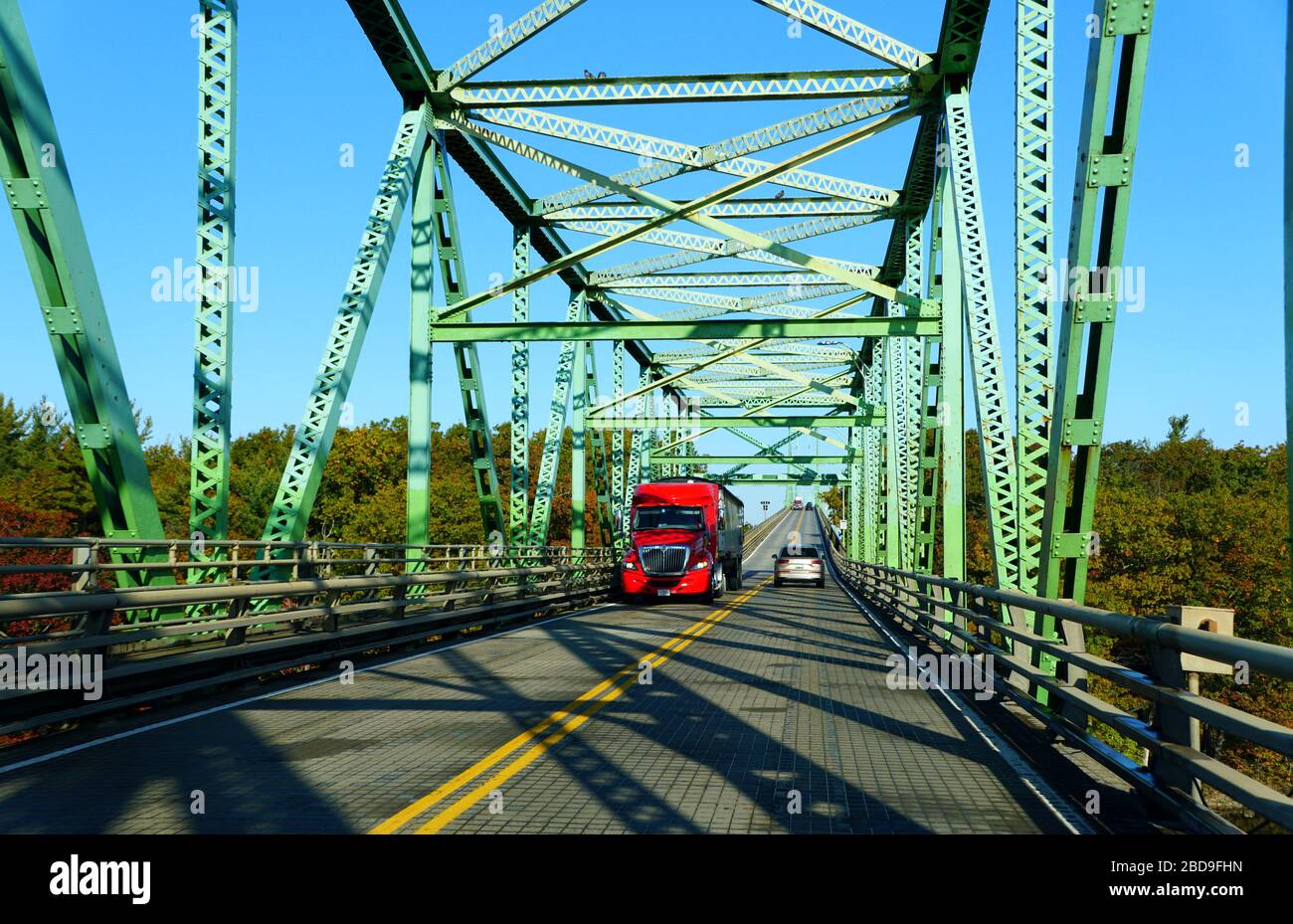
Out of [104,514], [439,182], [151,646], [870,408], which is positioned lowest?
[151,646]

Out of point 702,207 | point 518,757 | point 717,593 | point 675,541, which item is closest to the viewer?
point 518,757

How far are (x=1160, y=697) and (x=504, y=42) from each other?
63.4 feet

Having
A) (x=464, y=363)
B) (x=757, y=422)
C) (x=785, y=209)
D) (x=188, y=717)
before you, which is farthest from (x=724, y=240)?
(x=188, y=717)

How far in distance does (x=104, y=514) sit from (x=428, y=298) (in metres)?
13.4

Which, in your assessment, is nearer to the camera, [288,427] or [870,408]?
[870,408]

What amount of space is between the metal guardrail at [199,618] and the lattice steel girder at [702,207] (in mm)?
7712

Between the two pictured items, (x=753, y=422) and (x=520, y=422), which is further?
(x=753, y=422)

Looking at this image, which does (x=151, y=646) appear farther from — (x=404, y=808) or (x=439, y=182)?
(x=439, y=182)

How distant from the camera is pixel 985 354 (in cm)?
1662

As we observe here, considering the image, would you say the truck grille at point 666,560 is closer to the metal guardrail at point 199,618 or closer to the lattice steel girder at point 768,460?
the metal guardrail at point 199,618

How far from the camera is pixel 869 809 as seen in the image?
21.6 ft

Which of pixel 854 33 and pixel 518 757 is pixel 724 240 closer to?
pixel 854 33

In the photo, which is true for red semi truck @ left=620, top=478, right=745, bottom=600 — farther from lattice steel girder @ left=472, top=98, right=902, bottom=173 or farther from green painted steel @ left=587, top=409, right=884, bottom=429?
lattice steel girder @ left=472, top=98, right=902, bottom=173
